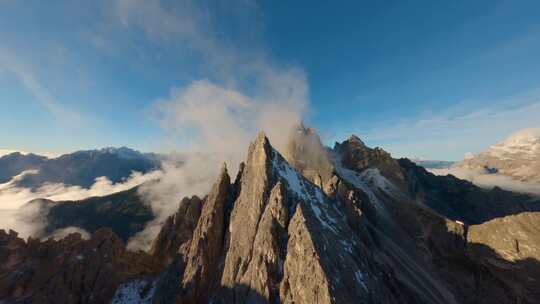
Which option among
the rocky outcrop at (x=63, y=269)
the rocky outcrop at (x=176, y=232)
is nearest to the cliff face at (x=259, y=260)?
the rocky outcrop at (x=63, y=269)

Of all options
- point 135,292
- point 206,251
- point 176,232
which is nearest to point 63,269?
point 135,292

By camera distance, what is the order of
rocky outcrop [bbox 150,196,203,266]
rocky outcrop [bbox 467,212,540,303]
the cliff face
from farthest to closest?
rocky outcrop [bbox 467,212,540,303]
rocky outcrop [bbox 150,196,203,266]
the cliff face

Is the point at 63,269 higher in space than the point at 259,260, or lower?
higher

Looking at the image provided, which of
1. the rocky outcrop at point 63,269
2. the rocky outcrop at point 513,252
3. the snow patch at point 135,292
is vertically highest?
the rocky outcrop at point 63,269

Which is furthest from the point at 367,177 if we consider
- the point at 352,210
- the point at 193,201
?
the point at 193,201

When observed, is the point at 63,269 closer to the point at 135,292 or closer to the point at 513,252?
the point at 135,292

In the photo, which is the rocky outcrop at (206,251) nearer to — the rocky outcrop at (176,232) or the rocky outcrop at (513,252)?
the rocky outcrop at (176,232)

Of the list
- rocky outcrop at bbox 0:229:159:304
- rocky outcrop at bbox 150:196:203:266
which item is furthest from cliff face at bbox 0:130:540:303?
rocky outcrop at bbox 150:196:203:266

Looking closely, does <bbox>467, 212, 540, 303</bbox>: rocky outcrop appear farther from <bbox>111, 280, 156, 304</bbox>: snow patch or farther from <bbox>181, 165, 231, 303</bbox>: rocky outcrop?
<bbox>111, 280, 156, 304</bbox>: snow patch
